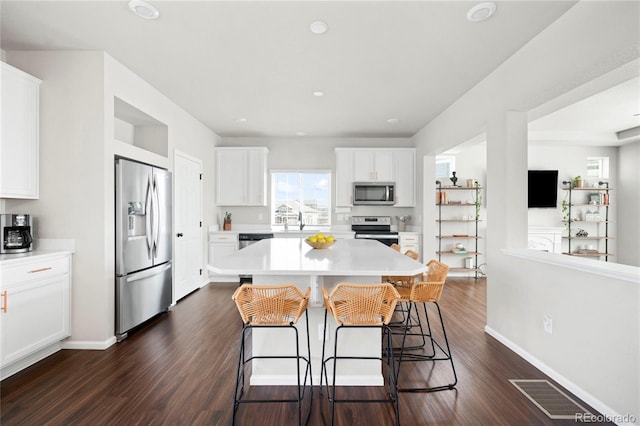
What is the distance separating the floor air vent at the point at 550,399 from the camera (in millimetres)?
1962

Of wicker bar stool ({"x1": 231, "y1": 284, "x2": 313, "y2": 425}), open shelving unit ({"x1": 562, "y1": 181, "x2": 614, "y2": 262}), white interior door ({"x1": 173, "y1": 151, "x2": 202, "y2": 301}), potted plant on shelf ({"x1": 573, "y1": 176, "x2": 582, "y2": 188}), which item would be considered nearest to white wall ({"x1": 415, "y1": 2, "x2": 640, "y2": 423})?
wicker bar stool ({"x1": 231, "y1": 284, "x2": 313, "y2": 425})

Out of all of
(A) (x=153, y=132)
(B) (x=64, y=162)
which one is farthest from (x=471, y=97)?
(B) (x=64, y=162)

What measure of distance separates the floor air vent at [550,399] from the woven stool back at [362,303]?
1.15 m

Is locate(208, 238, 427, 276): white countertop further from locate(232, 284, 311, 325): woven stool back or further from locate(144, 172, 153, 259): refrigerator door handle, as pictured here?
locate(144, 172, 153, 259): refrigerator door handle

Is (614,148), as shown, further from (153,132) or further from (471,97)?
(153,132)

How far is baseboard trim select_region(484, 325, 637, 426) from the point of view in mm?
1902

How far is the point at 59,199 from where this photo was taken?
9.70ft

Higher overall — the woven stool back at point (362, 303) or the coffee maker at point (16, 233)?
the coffee maker at point (16, 233)

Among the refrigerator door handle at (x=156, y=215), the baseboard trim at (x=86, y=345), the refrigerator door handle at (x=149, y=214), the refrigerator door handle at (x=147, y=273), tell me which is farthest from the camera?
the refrigerator door handle at (x=156, y=215)

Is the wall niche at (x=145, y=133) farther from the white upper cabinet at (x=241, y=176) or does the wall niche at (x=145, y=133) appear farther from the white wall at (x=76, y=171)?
the white upper cabinet at (x=241, y=176)

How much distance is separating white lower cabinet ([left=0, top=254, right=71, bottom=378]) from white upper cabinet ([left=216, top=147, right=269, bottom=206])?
3.20 m

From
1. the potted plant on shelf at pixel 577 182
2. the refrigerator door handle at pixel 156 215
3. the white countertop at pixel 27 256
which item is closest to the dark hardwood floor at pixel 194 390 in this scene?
the white countertop at pixel 27 256

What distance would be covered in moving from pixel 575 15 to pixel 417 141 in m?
3.72

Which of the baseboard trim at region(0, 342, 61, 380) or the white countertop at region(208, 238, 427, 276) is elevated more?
the white countertop at region(208, 238, 427, 276)
